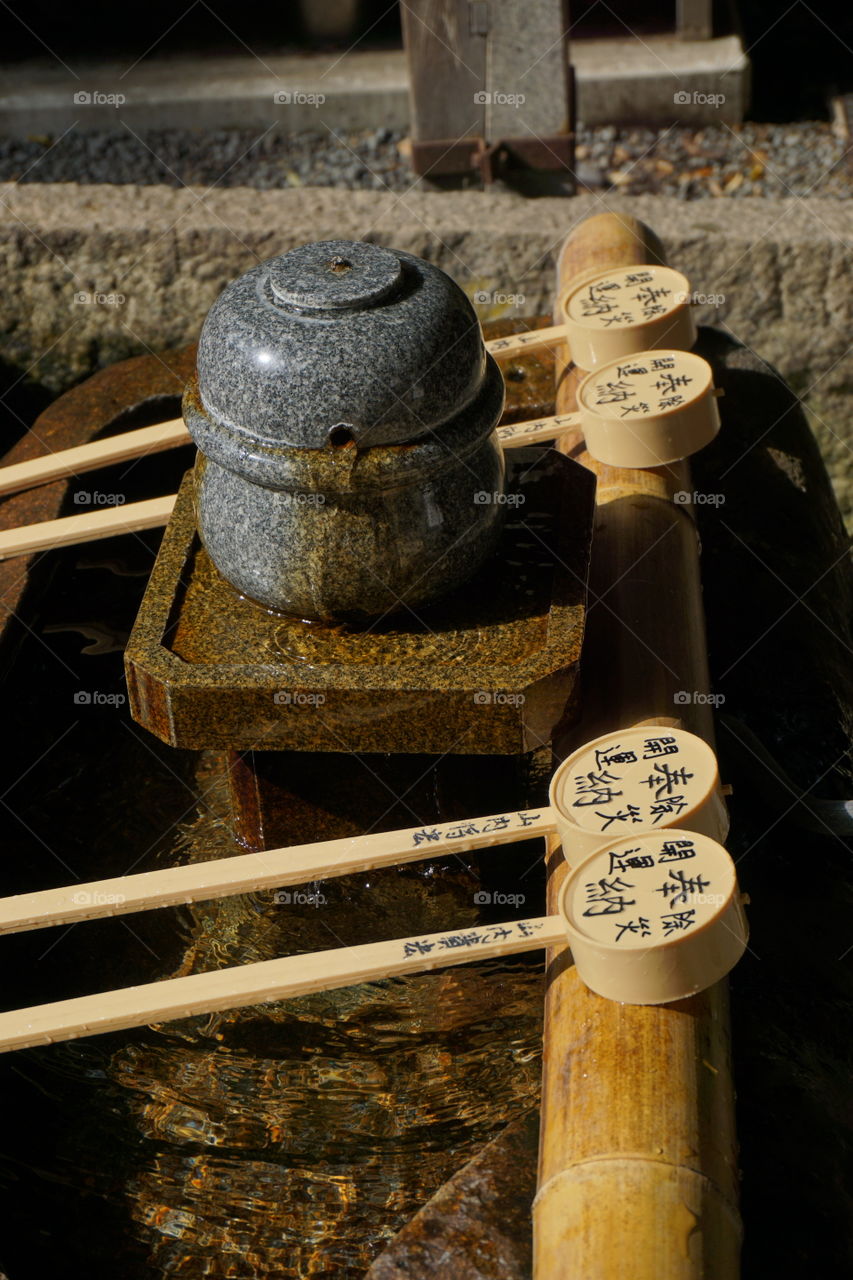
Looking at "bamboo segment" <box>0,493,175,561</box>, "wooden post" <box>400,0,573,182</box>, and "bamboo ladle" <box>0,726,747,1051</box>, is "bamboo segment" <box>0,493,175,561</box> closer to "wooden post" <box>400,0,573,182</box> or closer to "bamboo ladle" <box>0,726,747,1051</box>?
"bamboo ladle" <box>0,726,747,1051</box>

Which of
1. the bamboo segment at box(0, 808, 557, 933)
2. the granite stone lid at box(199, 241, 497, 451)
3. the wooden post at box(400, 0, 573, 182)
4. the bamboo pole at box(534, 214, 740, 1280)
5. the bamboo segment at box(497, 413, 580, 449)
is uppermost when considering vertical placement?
the granite stone lid at box(199, 241, 497, 451)

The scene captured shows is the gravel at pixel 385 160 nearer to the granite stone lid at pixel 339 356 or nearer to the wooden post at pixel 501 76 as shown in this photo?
the wooden post at pixel 501 76

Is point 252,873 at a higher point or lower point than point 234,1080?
higher

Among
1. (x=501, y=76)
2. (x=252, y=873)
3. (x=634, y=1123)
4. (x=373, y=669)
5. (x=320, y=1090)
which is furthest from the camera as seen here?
(x=501, y=76)

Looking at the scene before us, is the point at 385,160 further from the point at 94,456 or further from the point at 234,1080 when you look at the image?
the point at 234,1080

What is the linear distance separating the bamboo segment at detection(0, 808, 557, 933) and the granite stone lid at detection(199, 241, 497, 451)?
33.7 inches

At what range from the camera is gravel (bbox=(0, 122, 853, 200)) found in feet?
26.0

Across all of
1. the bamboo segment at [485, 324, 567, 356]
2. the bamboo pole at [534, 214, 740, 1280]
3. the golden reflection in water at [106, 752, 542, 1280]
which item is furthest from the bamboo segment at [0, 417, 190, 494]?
the bamboo pole at [534, 214, 740, 1280]

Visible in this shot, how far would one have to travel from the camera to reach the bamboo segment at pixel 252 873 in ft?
9.20

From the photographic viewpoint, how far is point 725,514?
4902 mm

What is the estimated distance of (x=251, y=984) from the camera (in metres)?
2.62

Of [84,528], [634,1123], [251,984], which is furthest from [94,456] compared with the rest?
[634,1123]

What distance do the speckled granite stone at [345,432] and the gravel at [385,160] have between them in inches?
198

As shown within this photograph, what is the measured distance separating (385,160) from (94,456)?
4732mm
